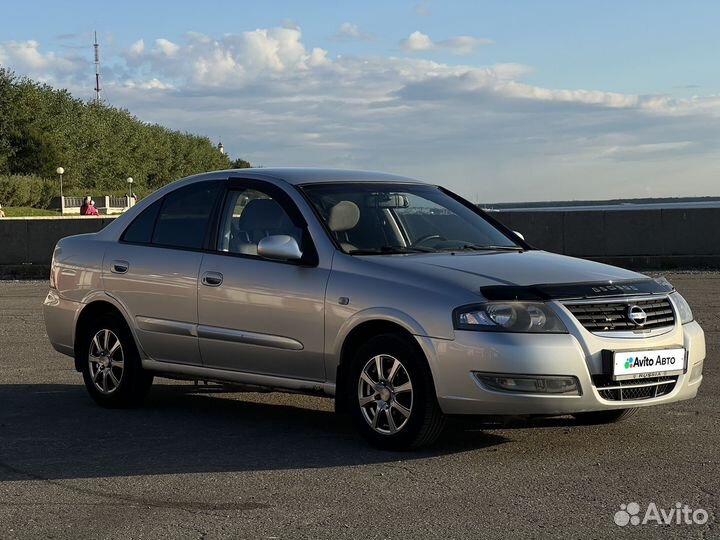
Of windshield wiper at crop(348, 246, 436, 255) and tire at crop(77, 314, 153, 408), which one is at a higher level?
windshield wiper at crop(348, 246, 436, 255)

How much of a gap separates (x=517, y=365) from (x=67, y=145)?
291 ft

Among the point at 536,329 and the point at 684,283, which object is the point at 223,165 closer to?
the point at 684,283

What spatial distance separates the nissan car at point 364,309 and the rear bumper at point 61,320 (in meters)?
0.01

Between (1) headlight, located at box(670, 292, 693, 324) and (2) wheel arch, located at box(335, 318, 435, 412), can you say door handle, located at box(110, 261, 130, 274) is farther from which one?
(1) headlight, located at box(670, 292, 693, 324)

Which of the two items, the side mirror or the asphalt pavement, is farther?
the side mirror

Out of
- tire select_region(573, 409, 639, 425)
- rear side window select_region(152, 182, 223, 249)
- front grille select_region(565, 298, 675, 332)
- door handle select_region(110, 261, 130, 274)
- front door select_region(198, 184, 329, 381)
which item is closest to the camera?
front grille select_region(565, 298, 675, 332)

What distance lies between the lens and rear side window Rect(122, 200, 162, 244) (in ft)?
29.0

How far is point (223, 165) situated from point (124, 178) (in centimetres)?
5754

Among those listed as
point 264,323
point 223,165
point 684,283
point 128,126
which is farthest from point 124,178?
point 264,323

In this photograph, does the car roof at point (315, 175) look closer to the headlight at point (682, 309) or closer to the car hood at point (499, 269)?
the car hood at point (499, 269)

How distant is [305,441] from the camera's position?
7520 mm

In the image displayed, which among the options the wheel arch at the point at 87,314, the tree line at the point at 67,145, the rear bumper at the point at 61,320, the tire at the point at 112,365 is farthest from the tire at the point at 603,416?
the tree line at the point at 67,145
